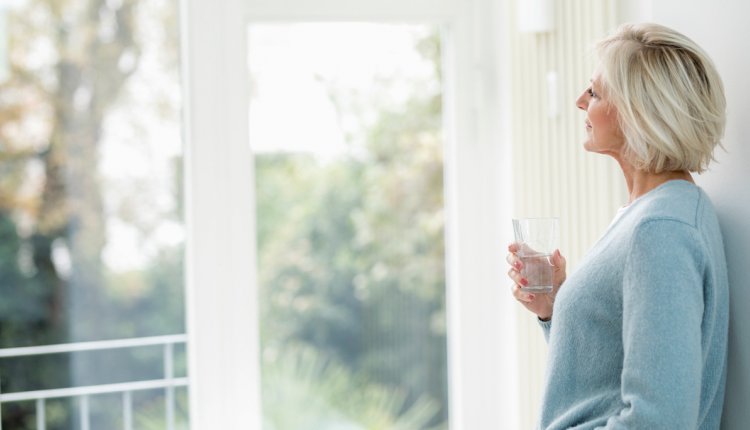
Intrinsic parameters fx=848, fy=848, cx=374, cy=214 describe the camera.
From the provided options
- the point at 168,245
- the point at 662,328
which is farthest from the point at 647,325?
the point at 168,245

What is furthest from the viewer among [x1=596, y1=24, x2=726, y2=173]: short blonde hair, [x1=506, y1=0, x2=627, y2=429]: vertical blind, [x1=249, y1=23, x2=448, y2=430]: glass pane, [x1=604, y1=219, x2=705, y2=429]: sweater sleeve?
[x1=249, y1=23, x2=448, y2=430]: glass pane

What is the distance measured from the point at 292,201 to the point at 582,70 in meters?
1.01

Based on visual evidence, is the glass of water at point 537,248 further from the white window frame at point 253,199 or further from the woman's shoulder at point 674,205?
the white window frame at point 253,199

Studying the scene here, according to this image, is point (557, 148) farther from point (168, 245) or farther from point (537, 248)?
point (168, 245)

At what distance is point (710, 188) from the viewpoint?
1.57m

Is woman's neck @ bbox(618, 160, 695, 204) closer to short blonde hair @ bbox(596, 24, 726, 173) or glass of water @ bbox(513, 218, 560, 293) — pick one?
short blonde hair @ bbox(596, 24, 726, 173)

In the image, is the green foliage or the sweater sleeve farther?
the green foliage

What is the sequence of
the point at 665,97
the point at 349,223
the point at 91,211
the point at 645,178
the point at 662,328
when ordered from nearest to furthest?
the point at 662,328
the point at 665,97
the point at 645,178
the point at 91,211
the point at 349,223

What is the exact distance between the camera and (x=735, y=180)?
1.49m

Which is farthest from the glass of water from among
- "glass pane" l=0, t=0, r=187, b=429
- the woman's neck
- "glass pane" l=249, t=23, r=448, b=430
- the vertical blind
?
"glass pane" l=0, t=0, r=187, b=429

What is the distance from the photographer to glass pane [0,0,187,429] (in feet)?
8.04

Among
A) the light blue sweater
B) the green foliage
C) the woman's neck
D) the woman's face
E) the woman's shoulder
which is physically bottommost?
the green foliage

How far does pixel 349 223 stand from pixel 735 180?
1.45 metres

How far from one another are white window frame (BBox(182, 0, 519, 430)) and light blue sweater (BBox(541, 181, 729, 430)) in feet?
3.84
